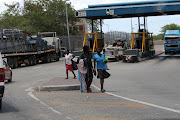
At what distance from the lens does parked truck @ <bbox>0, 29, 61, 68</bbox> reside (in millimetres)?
33156

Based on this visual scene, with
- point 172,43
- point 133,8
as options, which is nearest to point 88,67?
point 133,8

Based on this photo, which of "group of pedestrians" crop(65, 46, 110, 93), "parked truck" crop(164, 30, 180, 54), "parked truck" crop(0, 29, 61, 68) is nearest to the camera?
"group of pedestrians" crop(65, 46, 110, 93)

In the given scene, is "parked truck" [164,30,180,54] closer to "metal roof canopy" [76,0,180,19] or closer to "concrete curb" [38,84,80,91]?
"metal roof canopy" [76,0,180,19]

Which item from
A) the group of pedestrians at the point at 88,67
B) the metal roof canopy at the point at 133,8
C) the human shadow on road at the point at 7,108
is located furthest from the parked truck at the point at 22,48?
the human shadow on road at the point at 7,108

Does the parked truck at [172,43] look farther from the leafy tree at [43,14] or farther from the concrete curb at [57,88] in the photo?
the concrete curb at [57,88]

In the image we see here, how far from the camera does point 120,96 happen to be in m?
12.9

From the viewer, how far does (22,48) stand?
35.5 meters

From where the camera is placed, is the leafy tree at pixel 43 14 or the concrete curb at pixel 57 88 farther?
the leafy tree at pixel 43 14

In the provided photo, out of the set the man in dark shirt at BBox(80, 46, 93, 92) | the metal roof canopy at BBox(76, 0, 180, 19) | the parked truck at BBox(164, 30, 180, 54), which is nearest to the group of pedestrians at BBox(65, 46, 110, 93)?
the man in dark shirt at BBox(80, 46, 93, 92)

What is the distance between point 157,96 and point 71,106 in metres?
3.44

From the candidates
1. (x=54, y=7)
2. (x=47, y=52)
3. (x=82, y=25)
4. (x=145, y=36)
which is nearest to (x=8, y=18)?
(x=54, y=7)

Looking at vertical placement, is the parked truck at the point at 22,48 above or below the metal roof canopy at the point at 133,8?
below

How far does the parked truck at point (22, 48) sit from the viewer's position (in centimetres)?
3316

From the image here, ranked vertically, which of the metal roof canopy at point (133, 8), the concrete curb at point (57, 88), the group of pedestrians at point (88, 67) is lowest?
the concrete curb at point (57, 88)
